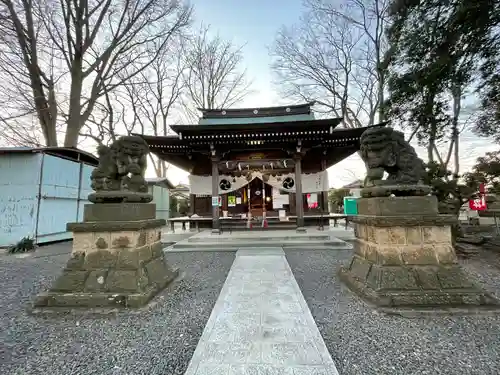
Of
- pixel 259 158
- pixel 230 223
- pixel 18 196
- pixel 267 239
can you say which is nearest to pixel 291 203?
pixel 259 158

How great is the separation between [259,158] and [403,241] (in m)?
6.39

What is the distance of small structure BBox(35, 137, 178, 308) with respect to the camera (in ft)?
8.63

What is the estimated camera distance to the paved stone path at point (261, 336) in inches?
60.6

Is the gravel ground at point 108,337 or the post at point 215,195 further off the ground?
the post at point 215,195

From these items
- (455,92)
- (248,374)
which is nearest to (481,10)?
(455,92)

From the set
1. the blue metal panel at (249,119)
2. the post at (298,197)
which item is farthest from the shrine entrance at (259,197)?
the blue metal panel at (249,119)

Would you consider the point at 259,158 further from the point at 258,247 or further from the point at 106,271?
the point at 106,271

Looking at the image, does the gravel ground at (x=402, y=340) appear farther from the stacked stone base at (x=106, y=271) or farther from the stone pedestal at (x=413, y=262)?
the stacked stone base at (x=106, y=271)

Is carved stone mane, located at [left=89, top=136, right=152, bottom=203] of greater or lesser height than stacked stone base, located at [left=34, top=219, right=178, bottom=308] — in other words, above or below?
above

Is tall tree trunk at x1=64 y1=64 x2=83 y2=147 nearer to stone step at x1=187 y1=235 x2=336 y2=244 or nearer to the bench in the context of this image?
the bench

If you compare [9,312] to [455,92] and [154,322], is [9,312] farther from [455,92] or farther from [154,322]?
[455,92]

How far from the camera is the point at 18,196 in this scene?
6555 millimetres

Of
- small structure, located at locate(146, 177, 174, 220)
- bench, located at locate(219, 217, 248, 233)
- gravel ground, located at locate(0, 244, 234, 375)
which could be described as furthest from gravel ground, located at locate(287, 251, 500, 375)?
small structure, located at locate(146, 177, 174, 220)

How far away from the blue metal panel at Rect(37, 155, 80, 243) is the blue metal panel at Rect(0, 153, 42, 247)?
0.20 m
